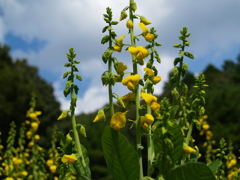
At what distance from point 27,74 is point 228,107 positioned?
14528 millimetres

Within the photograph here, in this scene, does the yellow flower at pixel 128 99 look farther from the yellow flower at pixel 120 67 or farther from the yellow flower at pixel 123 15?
the yellow flower at pixel 123 15

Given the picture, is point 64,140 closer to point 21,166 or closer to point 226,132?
point 21,166

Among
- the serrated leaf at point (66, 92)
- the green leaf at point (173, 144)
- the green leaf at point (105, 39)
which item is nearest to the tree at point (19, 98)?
the serrated leaf at point (66, 92)

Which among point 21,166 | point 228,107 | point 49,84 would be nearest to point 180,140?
point 21,166

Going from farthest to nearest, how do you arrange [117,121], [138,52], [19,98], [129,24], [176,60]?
A: [19,98]
[176,60]
[129,24]
[138,52]
[117,121]

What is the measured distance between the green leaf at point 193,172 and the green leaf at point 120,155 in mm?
191

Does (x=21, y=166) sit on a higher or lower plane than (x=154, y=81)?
lower

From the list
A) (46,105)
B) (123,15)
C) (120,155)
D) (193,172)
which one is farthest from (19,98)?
(193,172)

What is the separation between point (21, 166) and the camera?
4430 millimetres

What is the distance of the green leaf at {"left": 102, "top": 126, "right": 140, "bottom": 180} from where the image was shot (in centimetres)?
131

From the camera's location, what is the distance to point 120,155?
4.36ft

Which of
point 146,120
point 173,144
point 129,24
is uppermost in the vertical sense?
point 129,24

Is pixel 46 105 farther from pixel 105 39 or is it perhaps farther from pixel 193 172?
pixel 193 172

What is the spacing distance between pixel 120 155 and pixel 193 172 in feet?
1.03
